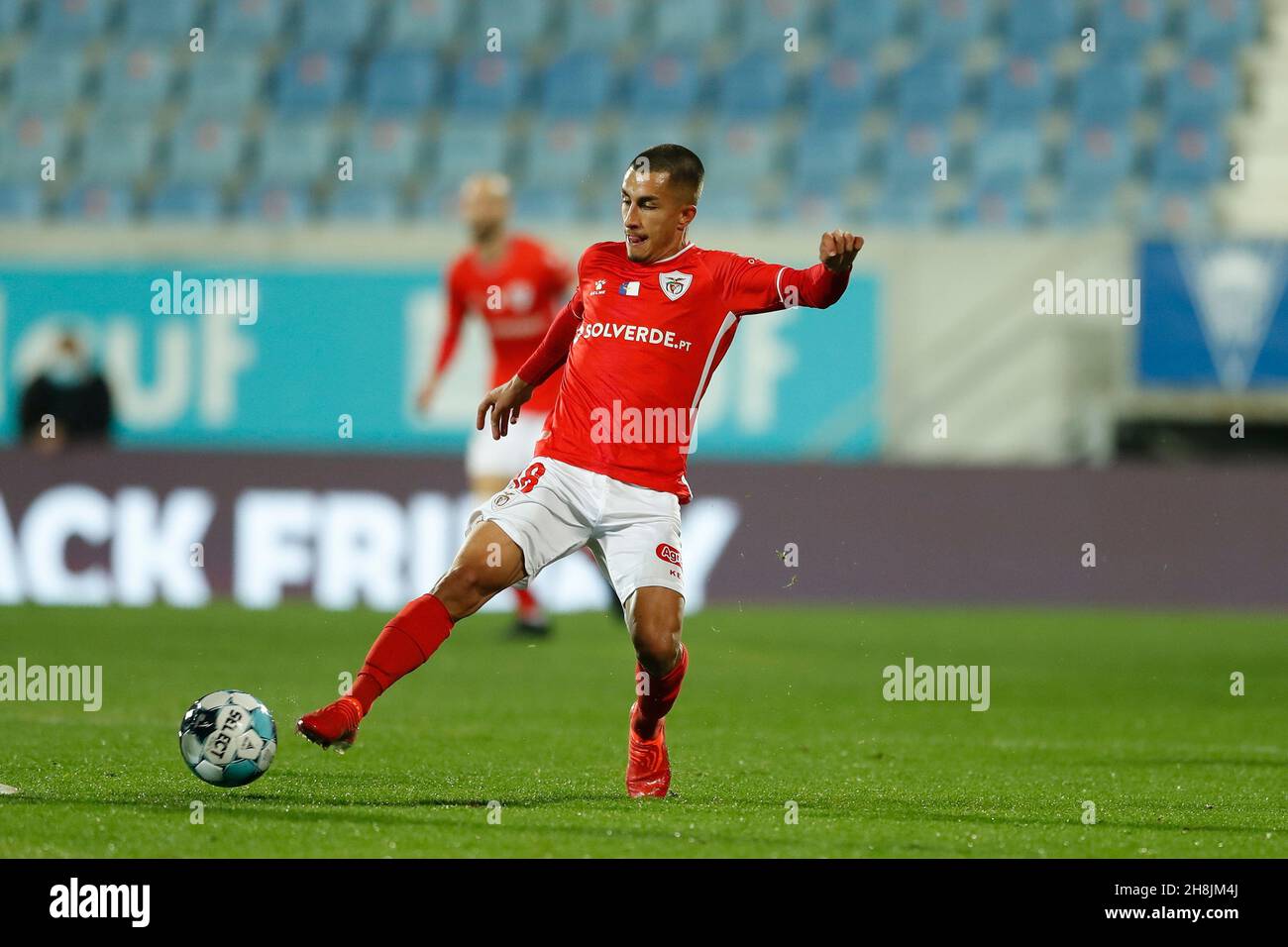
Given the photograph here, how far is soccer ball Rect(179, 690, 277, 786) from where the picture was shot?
526 cm

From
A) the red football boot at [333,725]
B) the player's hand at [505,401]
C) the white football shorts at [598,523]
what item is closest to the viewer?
the red football boot at [333,725]

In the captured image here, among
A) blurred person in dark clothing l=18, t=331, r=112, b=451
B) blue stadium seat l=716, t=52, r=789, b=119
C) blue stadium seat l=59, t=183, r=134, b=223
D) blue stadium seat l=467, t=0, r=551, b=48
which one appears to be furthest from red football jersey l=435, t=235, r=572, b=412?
blue stadium seat l=467, t=0, r=551, b=48

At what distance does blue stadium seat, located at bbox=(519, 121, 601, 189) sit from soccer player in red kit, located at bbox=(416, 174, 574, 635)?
17.5ft

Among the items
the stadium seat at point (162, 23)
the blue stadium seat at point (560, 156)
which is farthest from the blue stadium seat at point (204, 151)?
the blue stadium seat at point (560, 156)

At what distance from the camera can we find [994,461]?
43.7 feet

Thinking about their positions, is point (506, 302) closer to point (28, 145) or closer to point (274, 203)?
point (274, 203)

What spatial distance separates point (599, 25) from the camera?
17047 millimetres

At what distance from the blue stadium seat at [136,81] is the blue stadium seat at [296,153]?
3.45ft

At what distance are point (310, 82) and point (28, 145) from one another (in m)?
2.37

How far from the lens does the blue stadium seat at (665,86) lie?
54.2ft

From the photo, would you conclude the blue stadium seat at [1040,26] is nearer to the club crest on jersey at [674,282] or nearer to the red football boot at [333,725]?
the club crest on jersey at [674,282]

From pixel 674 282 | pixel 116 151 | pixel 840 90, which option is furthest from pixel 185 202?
pixel 674 282
